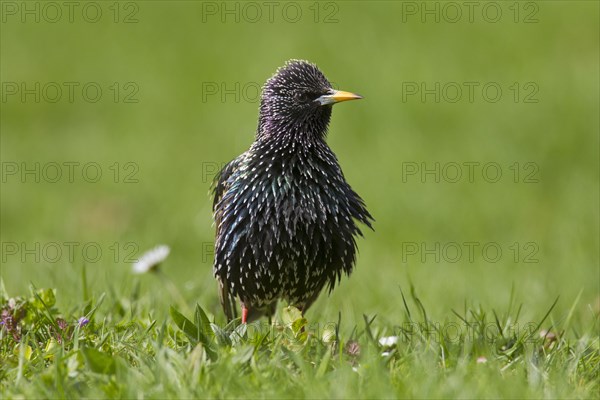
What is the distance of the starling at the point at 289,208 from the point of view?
15.8 feet

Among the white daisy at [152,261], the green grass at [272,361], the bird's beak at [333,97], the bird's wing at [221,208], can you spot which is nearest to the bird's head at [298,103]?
the bird's beak at [333,97]

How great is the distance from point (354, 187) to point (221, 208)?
3.66m

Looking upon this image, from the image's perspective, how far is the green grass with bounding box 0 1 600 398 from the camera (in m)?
3.67

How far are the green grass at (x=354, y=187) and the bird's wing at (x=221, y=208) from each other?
17cm

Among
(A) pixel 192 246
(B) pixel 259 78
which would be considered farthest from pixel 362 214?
(B) pixel 259 78

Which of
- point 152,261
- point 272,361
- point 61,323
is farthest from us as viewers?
point 152,261

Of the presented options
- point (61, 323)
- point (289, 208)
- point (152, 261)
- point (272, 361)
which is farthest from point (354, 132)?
point (272, 361)

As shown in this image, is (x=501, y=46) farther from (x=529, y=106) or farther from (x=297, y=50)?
(x=297, y=50)

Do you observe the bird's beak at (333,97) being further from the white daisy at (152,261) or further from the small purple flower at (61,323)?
the small purple flower at (61,323)

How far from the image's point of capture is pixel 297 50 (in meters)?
10.2

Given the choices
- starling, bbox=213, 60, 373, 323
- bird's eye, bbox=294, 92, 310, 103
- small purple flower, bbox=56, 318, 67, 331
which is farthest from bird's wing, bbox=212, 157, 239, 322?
small purple flower, bbox=56, 318, 67, 331

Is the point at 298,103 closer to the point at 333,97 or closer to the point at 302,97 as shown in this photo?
the point at 302,97

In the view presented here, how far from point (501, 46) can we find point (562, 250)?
2758 millimetres

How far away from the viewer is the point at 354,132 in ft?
31.0
